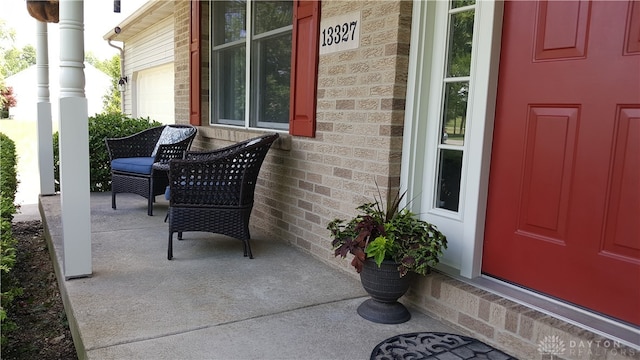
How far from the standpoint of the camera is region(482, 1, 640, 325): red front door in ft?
5.35

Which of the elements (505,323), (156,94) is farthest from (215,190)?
(156,94)

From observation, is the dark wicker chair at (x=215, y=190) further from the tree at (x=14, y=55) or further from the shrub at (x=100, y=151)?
the tree at (x=14, y=55)

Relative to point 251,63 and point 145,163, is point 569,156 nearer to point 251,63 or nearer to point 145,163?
point 251,63

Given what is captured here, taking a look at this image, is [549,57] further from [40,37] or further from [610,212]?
[40,37]

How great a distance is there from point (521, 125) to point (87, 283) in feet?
7.68

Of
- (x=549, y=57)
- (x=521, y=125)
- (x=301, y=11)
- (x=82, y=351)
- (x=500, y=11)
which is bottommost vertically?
Result: (x=82, y=351)

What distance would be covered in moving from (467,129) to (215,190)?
63.4 inches

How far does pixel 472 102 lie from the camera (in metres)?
2.11

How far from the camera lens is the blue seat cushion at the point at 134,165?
4.16 m

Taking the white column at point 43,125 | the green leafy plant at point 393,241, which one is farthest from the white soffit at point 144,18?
the green leafy plant at point 393,241

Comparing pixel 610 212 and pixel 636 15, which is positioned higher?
pixel 636 15

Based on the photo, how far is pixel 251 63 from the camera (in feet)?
13.2

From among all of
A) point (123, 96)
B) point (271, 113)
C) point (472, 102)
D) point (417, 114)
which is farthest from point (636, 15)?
point (123, 96)

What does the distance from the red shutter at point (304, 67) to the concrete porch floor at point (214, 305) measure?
0.91 metres
